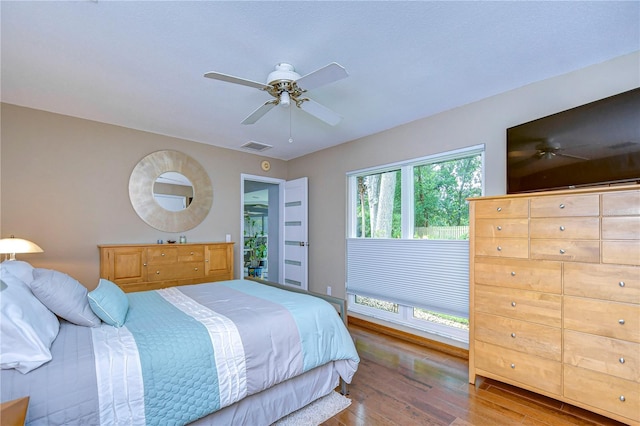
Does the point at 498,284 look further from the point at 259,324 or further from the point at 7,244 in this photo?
the point at 7,244

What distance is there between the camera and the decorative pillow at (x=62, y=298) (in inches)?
63.7

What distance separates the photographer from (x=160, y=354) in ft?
4.88

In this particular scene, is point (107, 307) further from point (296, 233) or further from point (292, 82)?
point (296, 233)

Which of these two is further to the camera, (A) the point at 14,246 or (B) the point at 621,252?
(A) the point at 14,246

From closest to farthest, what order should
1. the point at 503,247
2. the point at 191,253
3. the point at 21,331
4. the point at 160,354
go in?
the point at 21,331
the point at 160,354
the point at 503,247
the point at 191,253

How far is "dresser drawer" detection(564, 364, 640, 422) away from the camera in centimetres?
178

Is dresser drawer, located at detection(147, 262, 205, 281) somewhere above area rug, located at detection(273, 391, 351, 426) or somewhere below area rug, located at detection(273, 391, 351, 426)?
above

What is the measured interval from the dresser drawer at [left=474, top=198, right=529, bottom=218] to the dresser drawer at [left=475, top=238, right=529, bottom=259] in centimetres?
19

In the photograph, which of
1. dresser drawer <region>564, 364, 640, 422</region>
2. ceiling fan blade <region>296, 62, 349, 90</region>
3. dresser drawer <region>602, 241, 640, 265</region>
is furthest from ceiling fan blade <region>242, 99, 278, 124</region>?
dresser drawer <region>564, 364, 640, 422</region>

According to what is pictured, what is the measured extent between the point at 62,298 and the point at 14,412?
74cm

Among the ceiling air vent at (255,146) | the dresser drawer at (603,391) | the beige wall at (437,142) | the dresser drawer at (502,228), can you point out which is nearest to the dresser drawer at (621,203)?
the dresser drawer at (502,228)

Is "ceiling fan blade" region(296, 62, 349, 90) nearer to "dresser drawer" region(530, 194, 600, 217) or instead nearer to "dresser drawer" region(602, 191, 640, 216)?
"dresser drawer" region(530, 194, 600, 217)

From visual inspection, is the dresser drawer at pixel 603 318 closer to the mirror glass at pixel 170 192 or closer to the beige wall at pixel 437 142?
the beige wall at pixel 437 142

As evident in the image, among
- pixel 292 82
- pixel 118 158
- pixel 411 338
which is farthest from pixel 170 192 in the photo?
pixel 411 338
